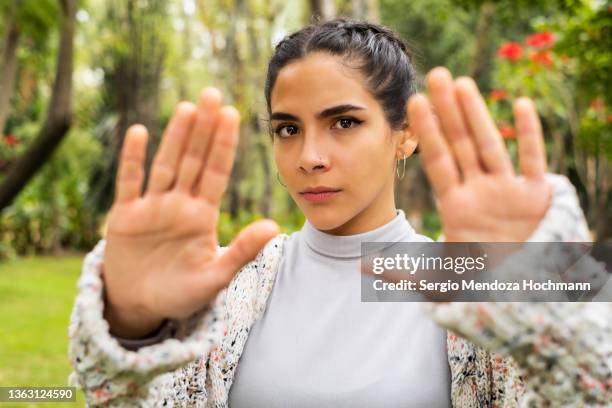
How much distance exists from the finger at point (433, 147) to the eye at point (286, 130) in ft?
1.87

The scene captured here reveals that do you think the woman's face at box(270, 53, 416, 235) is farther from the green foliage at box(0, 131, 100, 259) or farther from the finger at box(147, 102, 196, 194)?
the green foliage at box(0, 131, 100, 259)

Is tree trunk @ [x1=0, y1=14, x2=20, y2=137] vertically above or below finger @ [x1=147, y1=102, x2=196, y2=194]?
above

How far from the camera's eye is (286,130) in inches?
63.6

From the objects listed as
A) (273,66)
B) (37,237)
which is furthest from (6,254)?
(273,66)

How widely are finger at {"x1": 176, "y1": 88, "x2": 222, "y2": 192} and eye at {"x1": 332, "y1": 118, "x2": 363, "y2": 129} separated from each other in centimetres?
50

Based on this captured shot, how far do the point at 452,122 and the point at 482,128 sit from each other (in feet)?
0.15

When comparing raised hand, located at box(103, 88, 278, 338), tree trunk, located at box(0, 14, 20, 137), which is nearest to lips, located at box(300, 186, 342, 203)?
raised hand, located at box(103, 88, 278, 338)

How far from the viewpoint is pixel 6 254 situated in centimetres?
1362

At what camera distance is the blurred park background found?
4469 mm

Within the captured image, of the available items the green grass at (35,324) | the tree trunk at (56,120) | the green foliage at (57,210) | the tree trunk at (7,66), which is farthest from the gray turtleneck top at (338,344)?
→ the green foliage at (57,210)

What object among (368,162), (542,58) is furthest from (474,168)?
(542,58)

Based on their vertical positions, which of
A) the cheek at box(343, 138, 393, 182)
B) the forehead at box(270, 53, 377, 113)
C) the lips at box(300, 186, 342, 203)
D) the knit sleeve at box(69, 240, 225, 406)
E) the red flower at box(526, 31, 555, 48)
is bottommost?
the knit sleeve at box(69, 240, 225, 406)

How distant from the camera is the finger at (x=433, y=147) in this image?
1058 millimetres

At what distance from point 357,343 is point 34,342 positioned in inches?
247
